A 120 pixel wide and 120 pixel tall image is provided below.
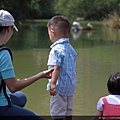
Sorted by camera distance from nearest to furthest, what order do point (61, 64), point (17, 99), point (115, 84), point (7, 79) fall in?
point (7, 79) → point (115, 84) → point (17, 99) → point (61, 64)

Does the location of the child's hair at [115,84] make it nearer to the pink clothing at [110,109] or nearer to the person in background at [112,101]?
the person in background at [112,101]

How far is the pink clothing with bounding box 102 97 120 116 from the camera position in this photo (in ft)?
9.99

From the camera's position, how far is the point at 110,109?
306cm

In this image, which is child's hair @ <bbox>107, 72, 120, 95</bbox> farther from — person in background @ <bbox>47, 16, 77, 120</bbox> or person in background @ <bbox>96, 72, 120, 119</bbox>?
person in background @ <bbox>47, 16, 77, 120</bbox>

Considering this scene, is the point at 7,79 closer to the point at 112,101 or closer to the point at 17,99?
the point at 17,99

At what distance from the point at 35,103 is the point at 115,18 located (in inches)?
1051

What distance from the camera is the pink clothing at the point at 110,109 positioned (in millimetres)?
3044

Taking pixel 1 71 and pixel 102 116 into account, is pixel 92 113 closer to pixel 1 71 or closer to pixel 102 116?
pixel 102 116

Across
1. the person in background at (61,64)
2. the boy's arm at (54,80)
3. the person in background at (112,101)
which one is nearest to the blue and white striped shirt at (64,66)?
the person in background at (61,64)

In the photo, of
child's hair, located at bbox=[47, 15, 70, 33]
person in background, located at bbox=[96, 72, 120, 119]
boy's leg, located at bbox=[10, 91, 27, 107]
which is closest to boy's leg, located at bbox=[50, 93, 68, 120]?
boy's leg, located at bbox=[10, 91, 27, 107]

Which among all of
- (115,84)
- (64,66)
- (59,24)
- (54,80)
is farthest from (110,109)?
(59,24)

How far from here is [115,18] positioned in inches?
1230

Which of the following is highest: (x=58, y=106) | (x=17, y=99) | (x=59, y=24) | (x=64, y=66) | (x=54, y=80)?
(x=59, y=24)

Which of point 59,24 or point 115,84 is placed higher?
point 59,24
